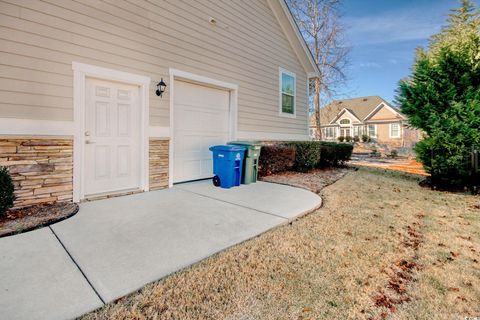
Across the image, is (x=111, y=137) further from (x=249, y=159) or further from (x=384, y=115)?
(x=384, y=115)

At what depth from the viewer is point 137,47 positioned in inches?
197

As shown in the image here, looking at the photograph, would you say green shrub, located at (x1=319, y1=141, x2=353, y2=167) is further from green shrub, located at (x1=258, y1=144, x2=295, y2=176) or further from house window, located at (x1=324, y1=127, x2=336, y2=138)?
house window, located at (x1=324, y1=127, x2=336, y2=138)

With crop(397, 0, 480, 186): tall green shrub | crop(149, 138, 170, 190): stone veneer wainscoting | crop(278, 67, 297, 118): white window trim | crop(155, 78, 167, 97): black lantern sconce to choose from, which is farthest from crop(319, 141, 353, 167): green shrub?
crop(155, 78, 167, 97): black lantern sconce

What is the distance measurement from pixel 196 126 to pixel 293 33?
5838mm

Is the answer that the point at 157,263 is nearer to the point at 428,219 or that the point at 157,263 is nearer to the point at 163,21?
the point at 428,219

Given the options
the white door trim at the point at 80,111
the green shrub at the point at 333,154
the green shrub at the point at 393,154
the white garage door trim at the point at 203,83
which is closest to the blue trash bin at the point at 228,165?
the white garage door trim at the point at 203,83

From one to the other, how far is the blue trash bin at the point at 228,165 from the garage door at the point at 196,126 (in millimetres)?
791

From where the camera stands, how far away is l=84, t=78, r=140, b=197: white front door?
452 centimetres

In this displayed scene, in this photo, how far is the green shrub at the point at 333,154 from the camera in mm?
9575

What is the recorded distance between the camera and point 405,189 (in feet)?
21.2

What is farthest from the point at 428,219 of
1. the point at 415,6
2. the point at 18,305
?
the point at 415,6

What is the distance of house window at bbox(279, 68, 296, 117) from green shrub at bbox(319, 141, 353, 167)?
1856mm

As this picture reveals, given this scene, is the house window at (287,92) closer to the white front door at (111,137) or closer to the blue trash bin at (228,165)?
the blue trash bin at (228,165)

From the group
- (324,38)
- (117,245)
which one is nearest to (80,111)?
(117,245)
